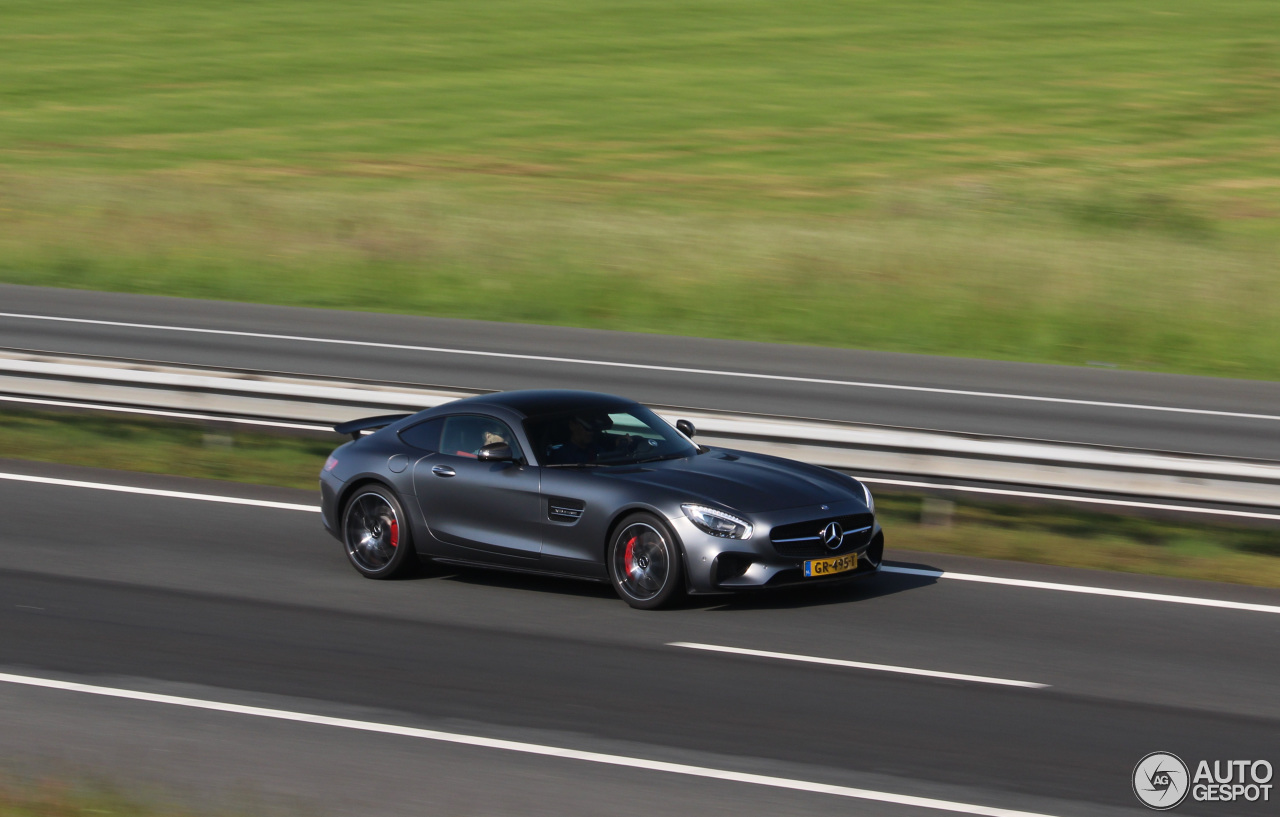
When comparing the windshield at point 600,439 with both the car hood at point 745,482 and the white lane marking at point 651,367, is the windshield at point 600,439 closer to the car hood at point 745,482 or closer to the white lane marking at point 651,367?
the car hood at point 745,482

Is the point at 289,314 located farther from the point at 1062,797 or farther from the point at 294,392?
the point at 1062,797

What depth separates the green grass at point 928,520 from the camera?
1218 cm

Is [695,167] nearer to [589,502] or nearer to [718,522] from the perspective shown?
[589,502]

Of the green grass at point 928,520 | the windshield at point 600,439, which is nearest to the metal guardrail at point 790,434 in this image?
the green grass at point 928,520

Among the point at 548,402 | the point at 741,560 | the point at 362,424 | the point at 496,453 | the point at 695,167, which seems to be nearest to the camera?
the point at 741,560

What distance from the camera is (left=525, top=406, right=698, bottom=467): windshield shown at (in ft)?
35.2

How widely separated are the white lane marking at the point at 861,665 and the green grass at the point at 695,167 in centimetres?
1584

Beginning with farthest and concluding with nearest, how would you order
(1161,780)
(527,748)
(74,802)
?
(527,748), (1161,780), (74,802)

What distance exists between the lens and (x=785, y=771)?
718cm

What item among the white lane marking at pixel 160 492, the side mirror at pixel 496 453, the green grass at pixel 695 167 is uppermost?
the green grass at pixel 695 167

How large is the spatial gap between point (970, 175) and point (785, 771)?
28088mm

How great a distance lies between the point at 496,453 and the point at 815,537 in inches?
84.1

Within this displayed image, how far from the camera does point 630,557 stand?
33.5 feet

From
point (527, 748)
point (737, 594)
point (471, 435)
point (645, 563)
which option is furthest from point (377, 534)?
point (527, 748)
